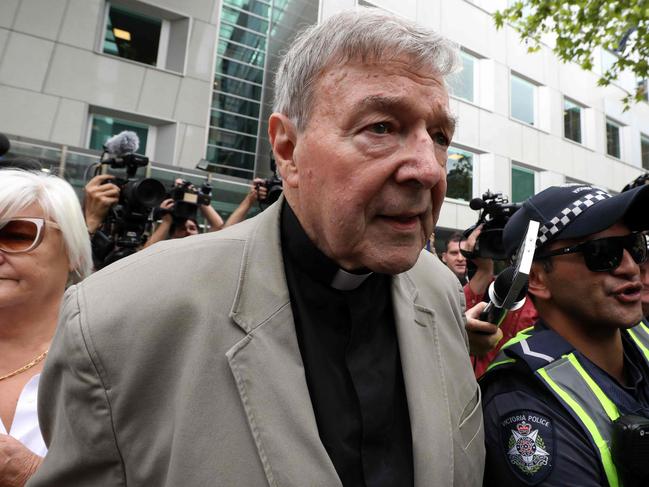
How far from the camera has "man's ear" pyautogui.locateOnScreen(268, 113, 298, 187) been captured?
4.50ft

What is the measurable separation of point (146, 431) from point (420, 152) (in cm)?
92

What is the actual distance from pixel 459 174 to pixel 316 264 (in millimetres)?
11989

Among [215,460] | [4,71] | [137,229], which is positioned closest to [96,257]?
[137,229]

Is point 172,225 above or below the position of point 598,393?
above

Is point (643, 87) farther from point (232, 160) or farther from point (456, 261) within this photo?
point (232, 160)

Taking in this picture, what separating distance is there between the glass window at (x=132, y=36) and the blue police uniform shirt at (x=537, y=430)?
33.0 ft

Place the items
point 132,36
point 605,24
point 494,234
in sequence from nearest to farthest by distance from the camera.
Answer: point 494,234 → point 605,24 → point 132,36

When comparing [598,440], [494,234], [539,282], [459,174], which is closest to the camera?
[598,440]

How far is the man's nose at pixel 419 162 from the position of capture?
1.19 meters

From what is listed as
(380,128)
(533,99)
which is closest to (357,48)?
(380,128)

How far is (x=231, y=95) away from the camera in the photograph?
12.3 m

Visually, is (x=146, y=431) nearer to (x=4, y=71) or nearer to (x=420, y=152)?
(x=420, y=152)

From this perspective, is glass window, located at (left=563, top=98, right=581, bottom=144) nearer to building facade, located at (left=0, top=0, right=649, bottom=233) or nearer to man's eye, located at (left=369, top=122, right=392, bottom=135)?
building facade, located at (left=0, top=0, right=649, bottom=233)

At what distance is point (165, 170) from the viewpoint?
8.58m
